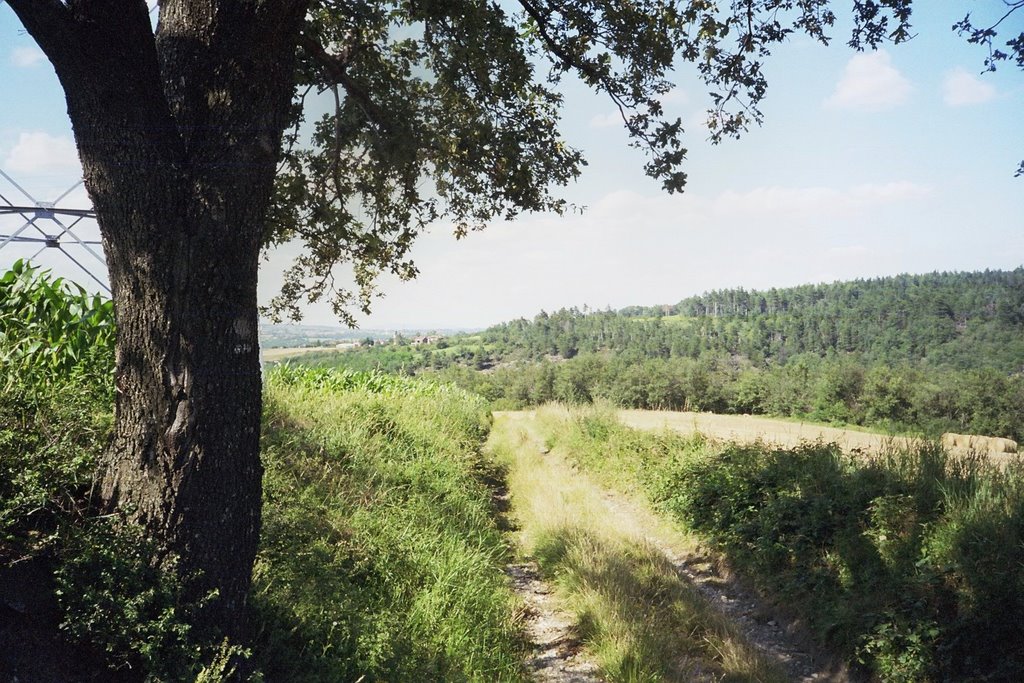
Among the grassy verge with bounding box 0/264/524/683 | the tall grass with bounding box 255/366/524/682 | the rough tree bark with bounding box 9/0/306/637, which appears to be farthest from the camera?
the tall grass with bounding box 255/366/524/682

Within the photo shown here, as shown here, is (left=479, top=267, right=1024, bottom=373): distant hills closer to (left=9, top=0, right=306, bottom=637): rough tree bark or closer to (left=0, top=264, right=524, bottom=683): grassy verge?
(left=0, top=264, right=524, bottom=683): grassy verge

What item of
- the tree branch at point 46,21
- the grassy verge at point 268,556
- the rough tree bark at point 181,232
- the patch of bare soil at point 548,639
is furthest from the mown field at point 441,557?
the tree branch at point 46,21

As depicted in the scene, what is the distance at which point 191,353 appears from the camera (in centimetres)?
298

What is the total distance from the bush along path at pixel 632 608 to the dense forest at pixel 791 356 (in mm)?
3985

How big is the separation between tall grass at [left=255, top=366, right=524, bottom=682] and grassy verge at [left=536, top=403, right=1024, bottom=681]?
9.84 feet

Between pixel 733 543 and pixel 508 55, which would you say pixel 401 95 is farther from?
pixel 733 543

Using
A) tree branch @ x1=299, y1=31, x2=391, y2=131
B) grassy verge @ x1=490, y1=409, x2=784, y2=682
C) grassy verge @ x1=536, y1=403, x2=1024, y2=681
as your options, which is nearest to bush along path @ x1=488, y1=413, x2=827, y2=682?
grassy verge @ x1=490, y1=409, x2=784, y2=682

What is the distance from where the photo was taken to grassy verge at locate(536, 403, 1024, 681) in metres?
4.34

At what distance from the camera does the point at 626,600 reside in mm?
5312

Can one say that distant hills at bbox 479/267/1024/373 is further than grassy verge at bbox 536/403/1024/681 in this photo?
Yes

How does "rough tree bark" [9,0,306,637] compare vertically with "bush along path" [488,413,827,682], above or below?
above

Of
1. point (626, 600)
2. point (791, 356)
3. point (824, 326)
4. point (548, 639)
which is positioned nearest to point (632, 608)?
point (626, 600)

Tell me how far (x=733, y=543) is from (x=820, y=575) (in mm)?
1474

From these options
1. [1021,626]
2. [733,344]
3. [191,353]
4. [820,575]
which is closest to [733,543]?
[820,575]
